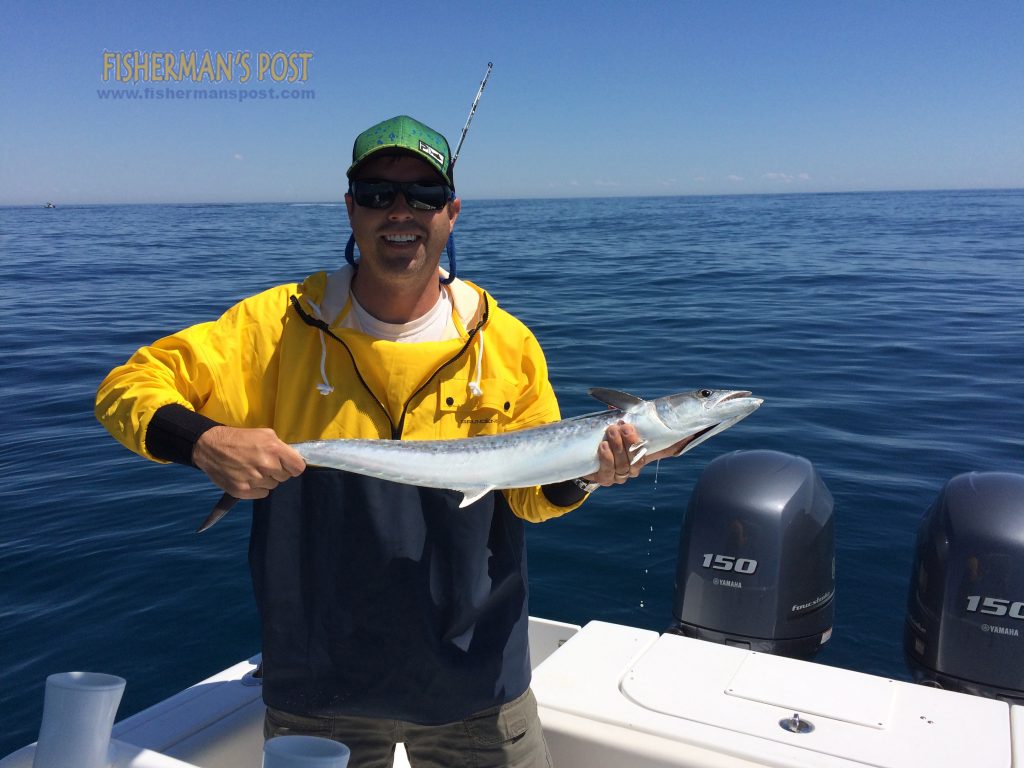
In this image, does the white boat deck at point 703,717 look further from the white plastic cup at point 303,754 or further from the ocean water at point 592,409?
the ocean water at point 592,409

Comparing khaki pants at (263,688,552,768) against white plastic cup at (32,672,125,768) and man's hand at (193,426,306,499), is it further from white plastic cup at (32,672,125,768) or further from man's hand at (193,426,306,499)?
man's hand at (193,426,306,499)

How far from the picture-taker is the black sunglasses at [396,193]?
293 centimetres

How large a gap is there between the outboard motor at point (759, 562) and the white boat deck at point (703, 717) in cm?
72

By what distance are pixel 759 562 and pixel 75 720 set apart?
3594 mm

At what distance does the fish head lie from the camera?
9.69ft

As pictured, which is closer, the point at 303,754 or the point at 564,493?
the point at 303,754

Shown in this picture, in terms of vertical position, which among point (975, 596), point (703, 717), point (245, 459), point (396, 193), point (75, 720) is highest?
point (396, 193)

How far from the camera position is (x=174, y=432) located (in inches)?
101

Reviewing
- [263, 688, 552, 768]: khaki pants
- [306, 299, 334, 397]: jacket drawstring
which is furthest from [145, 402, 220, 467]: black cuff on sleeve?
[263, 688, 552, 768]: khaki pants

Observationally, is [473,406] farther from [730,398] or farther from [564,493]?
[730,398]

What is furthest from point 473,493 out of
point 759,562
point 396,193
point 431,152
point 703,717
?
point 759,562

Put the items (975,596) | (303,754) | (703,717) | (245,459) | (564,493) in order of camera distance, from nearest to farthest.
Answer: (303,754)
(245,459)
(564,493)
(703,717)
(975,596)

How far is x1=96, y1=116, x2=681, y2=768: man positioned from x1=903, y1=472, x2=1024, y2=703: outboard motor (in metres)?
2.49

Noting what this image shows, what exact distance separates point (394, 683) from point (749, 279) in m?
22.7
